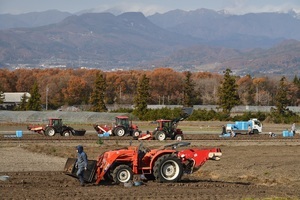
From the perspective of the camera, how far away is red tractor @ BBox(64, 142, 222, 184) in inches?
859

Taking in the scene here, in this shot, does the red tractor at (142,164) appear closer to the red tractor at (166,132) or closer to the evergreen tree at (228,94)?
the red tractor at (166,132)

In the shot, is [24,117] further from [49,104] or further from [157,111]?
[49,104]

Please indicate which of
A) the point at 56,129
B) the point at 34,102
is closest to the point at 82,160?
the point at 56,129

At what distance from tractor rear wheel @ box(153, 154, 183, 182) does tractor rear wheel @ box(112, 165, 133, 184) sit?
853 mm

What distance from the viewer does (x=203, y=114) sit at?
92500 millimetres

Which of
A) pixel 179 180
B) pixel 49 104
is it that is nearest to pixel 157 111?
pixel 49 104

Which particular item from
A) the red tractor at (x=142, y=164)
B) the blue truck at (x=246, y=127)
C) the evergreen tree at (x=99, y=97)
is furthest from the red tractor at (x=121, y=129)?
the evergreen tree at (x=99, y=97)

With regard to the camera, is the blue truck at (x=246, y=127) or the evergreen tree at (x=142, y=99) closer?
the blue truck at (x=246, y=127)

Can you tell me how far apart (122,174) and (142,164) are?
81 cm

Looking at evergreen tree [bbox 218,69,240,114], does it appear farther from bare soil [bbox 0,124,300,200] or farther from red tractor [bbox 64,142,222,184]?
red tractor [bbox 64,142,222,184]

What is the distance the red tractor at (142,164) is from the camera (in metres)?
21.8

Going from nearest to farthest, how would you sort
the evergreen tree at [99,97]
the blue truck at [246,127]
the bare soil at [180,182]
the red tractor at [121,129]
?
1. the bare soil at [180,182]
2. the red tractor at [121,129]
3. the blue truck at [246,127]
4. the evergreen tree at [99,97]

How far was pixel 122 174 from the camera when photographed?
862 inches

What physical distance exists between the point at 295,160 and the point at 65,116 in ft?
172
